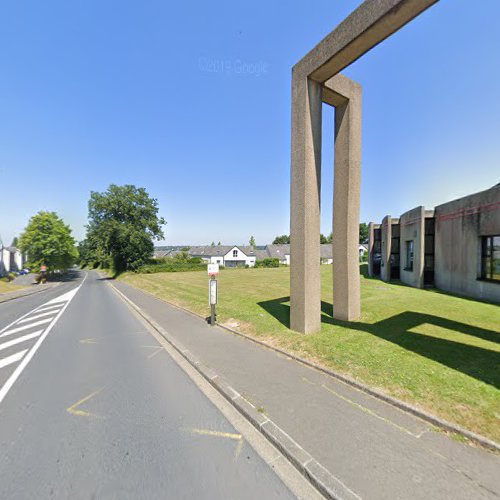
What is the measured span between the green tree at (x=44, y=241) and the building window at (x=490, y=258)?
45034 mm

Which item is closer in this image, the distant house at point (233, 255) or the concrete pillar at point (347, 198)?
the concrete pillar at point (347, 198)

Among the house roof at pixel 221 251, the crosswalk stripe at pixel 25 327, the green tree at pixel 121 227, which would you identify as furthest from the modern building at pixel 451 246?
the house roof at pixel 221 251

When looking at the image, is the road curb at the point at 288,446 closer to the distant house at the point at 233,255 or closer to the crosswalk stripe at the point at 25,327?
the crosswalk stripe at the point at 25,327

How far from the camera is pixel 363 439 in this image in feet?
9.48

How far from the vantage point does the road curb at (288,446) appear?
2334 millimetres

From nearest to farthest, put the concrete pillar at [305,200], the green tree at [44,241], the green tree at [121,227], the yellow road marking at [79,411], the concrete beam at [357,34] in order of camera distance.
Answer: the yellow road marking at [79,411]
the concrete beam at [357,34]
the concrete pillar at [305,200]
the green tree at [44,241]
the green tree at [121,227]

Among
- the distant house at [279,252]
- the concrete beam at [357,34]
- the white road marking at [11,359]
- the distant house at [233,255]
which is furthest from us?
the distant house at [279,252]

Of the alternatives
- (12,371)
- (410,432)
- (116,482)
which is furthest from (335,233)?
(12,371)

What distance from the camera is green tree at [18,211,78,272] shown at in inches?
1320

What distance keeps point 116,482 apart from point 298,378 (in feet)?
9.87

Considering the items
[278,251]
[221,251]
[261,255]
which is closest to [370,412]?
[221,251]

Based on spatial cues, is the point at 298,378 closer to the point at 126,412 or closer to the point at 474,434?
the point at 474,434

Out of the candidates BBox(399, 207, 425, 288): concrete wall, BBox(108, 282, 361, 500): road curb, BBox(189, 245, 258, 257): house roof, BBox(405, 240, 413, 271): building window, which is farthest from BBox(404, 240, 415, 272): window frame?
BBox(189, 245, 258, 257): house roof

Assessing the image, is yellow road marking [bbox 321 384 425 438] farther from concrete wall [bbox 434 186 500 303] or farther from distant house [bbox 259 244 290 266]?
distant house [bbox 259 244 290 266]
